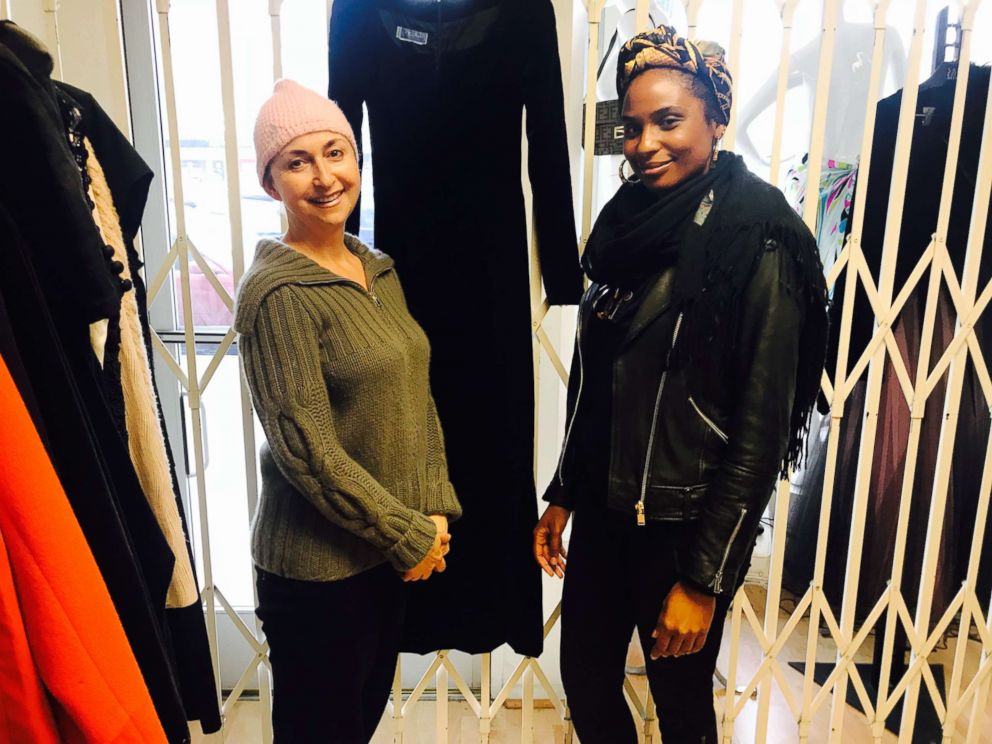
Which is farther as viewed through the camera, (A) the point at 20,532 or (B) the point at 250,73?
(B) the point at 250,73

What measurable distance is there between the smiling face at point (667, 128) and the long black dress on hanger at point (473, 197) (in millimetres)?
282

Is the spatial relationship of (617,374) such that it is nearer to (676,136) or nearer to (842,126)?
(676,136)

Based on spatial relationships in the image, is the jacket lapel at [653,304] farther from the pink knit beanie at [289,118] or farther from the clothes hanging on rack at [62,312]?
the clothes hanging on rack at [62,312]

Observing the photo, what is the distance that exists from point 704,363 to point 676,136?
0.33 metres

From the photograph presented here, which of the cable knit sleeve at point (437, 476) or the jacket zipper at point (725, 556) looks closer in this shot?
the jacket zipper at point (725, 556)

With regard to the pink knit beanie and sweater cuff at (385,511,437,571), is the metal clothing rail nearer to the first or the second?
the pink knit beanie

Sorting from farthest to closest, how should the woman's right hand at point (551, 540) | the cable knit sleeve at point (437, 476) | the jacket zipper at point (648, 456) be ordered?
the woman's right hand at point (551, 540) → the cable knit sleeve at point (437, 476) → the jacket zipper at point (648, 456)

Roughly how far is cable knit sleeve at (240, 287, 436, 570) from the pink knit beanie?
0.72 ft

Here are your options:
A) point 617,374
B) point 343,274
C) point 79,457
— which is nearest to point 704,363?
point 617,374

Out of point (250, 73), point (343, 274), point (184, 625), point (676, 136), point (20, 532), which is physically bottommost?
point (184, 625)

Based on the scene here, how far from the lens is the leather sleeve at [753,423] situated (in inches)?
35.5

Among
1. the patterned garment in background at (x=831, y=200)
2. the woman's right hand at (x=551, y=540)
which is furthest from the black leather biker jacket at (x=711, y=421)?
the patterned garment in background at (x=831, y=200)

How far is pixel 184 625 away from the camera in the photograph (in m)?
1.00

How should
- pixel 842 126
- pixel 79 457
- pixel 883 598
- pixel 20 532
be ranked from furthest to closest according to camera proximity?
pixel 842 126 < pixel 883 598 < pixel 79 457 < pixel 20 532
